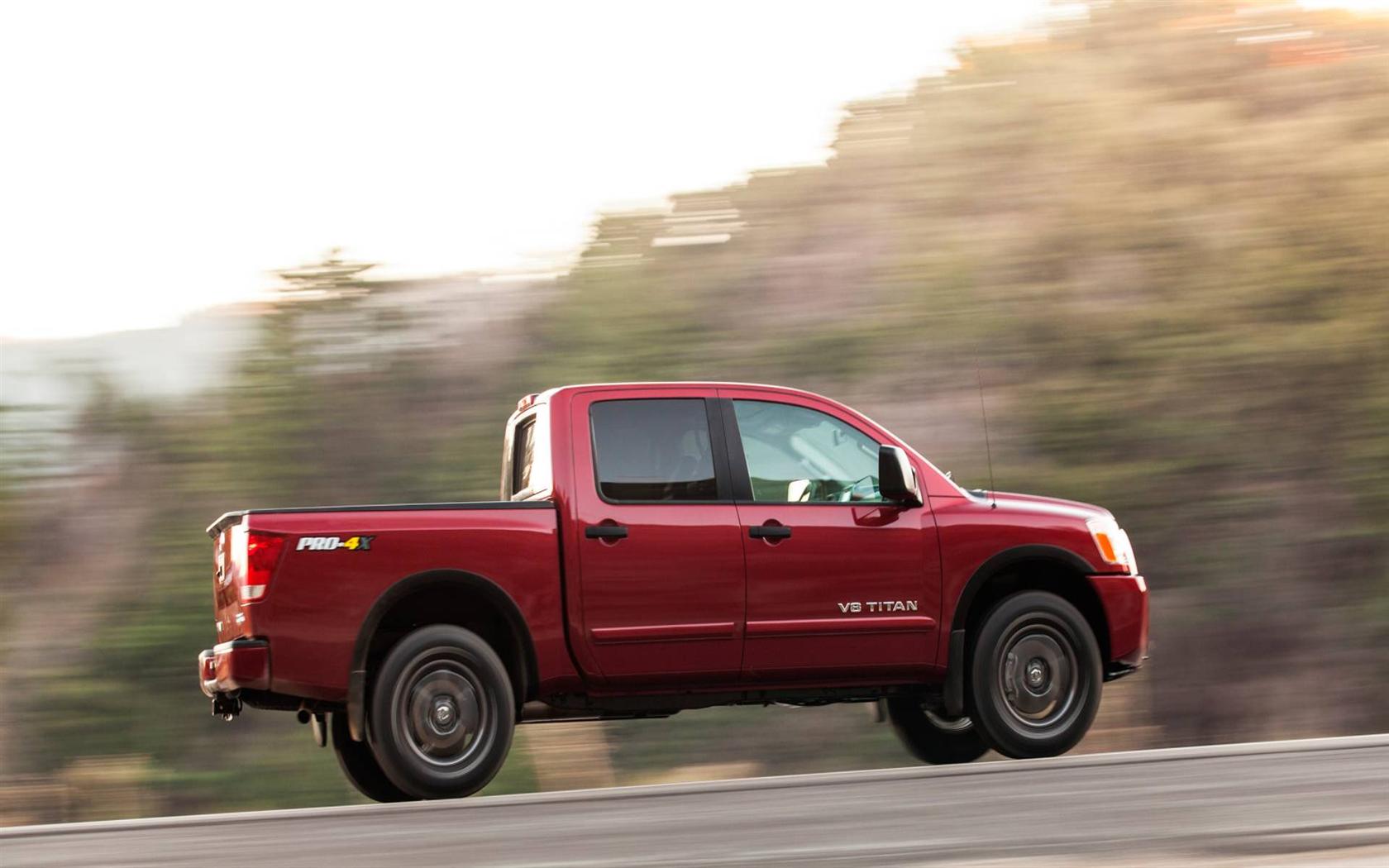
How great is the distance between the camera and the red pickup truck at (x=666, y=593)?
7734 millimetres

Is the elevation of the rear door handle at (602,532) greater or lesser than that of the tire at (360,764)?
greater

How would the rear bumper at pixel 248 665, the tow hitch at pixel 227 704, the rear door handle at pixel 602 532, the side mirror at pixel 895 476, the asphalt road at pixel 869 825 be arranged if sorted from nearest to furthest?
the asphalt road at pixel 869 825 → the rear bumper at pixel 248 665 → the tow hitch at pixel 227 704 → the rear door handle at pixel 602 532 → the side mirror at pixel 895 476

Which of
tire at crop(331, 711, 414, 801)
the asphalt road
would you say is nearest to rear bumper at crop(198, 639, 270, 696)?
the asphalt road

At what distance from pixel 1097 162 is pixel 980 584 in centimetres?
851

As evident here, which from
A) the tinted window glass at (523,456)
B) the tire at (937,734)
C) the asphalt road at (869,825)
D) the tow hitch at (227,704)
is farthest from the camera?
the tire at (937,734)

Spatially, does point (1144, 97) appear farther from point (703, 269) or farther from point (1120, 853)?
point (1120, 853)

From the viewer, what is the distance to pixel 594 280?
50.9ft

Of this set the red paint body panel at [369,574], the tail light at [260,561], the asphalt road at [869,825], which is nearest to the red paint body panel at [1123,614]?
the asphalt road at [869,825]

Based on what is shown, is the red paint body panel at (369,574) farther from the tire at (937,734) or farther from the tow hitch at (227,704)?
the tire at (937,734)

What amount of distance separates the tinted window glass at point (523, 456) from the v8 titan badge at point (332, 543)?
4.16 ft

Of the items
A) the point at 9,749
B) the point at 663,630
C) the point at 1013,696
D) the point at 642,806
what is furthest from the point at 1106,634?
the point at 9,749

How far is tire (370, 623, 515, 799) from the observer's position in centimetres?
772

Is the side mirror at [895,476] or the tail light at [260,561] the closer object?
the tail light at [260,561]

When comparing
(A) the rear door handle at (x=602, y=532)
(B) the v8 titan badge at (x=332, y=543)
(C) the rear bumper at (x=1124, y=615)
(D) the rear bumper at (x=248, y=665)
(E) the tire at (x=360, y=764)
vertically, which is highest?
(B) the v8 titan badge at (x=332, y=543)
